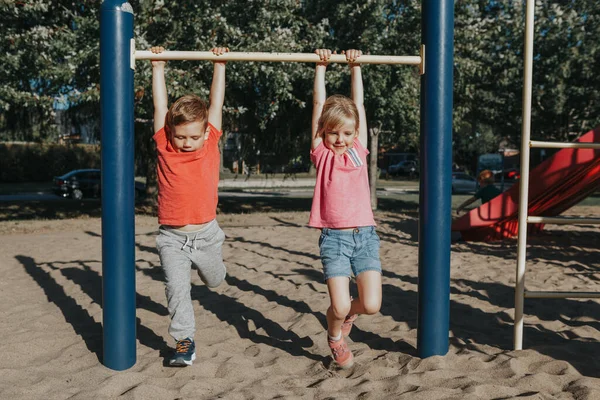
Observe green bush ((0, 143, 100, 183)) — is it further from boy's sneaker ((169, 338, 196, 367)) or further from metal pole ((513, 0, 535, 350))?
metal pole ((513, 0, 535, 350))

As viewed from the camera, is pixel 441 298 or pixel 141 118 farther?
pixel 141 118

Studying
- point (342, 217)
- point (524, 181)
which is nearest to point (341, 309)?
point (342, 217)

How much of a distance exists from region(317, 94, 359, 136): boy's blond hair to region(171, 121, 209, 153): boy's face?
673 mm

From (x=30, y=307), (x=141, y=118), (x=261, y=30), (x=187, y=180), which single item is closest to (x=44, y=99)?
(x=141, y=118)

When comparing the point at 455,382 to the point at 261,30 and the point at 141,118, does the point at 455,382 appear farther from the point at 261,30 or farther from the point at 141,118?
the point at 141,118

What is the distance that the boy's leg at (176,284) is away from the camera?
10.5 ft

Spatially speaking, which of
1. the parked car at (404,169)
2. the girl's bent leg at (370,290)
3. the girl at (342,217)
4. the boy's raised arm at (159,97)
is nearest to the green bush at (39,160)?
the parked car at (404,169)

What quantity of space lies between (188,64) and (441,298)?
9218 millimetres

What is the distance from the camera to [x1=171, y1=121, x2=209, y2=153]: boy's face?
124 inches

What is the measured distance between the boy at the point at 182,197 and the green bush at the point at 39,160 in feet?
94.4

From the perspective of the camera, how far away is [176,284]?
10.5ft

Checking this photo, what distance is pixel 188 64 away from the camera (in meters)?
11.4

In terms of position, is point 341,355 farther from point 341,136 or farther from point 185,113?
point 185,113

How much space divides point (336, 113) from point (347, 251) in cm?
76
